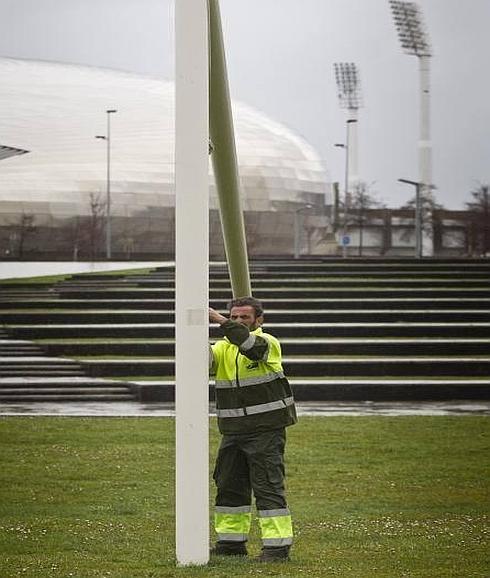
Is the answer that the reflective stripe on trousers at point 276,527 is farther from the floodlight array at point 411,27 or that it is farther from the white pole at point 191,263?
the floodlight array at point 411,27

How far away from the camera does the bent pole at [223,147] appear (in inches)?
277

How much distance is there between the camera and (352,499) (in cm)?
971

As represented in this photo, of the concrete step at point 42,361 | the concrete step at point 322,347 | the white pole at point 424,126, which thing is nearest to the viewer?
the concrete step at point 42,361

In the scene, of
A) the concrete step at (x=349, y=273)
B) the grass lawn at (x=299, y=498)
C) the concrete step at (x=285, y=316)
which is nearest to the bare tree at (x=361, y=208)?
the concrete step at (x=349, y=273)

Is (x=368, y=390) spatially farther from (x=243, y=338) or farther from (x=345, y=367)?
(x=243, y=338)

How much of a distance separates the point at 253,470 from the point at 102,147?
81.8 m

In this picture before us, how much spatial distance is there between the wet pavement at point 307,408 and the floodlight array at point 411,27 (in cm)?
9243

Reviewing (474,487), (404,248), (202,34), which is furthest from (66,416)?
(404,248)

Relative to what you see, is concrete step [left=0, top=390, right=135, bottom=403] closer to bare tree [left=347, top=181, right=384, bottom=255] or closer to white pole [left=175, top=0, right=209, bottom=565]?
white pole [left=175, top=0, right=209, bottom=565]

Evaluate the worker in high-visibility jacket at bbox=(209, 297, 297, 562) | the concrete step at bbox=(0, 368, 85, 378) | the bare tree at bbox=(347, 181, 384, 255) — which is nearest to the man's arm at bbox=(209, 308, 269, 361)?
the worker in high-visibility jacket at bbox=(209, 297, 297, 562)

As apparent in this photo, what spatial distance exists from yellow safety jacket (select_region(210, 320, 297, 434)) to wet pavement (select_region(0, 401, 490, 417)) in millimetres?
8789

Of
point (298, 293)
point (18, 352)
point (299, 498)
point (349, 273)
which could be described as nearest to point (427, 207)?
point (349, 273)

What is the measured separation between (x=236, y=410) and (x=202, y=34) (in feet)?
6.16

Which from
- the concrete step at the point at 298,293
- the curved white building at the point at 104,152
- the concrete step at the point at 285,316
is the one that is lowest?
the concrete step at the point at 285,316
